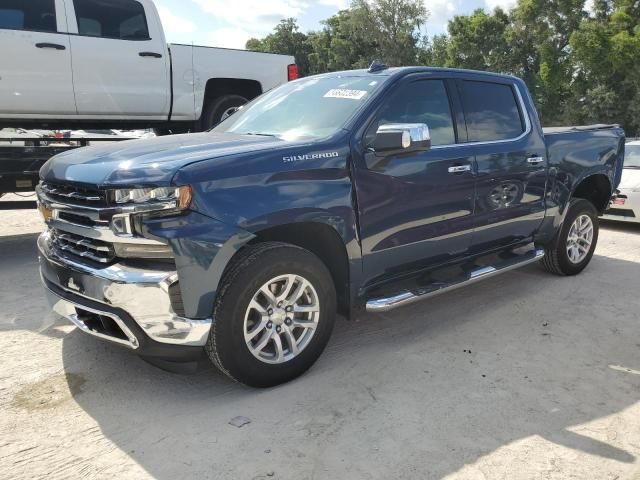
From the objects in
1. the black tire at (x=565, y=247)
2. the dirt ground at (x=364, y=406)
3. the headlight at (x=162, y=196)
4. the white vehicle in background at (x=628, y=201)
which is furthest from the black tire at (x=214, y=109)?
the white vehicle in background at (x=628, y=201)

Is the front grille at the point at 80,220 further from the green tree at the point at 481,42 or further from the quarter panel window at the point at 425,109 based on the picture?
the green tree at the point at 481,42

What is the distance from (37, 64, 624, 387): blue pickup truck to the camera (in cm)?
292

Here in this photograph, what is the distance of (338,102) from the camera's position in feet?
12.9

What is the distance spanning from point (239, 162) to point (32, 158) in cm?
343

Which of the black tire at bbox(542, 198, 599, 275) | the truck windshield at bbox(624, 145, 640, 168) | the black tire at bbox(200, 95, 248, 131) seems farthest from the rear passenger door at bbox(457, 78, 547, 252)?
the truck windshield at bbox(624, 145, 640, 168)

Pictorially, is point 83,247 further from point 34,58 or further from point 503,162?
point 34,58

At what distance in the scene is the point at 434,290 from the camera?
158 inches

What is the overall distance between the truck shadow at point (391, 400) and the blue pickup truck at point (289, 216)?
0.27m

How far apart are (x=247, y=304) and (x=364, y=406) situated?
880mm

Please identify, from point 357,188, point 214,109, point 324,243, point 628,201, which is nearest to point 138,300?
point 324,243

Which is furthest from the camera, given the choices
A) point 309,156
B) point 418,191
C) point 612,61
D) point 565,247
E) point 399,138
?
point 612,61

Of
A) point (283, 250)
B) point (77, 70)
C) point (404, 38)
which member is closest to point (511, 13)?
point (404, 38)

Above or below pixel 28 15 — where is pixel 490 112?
below

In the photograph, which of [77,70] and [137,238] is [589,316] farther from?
[77,70]
